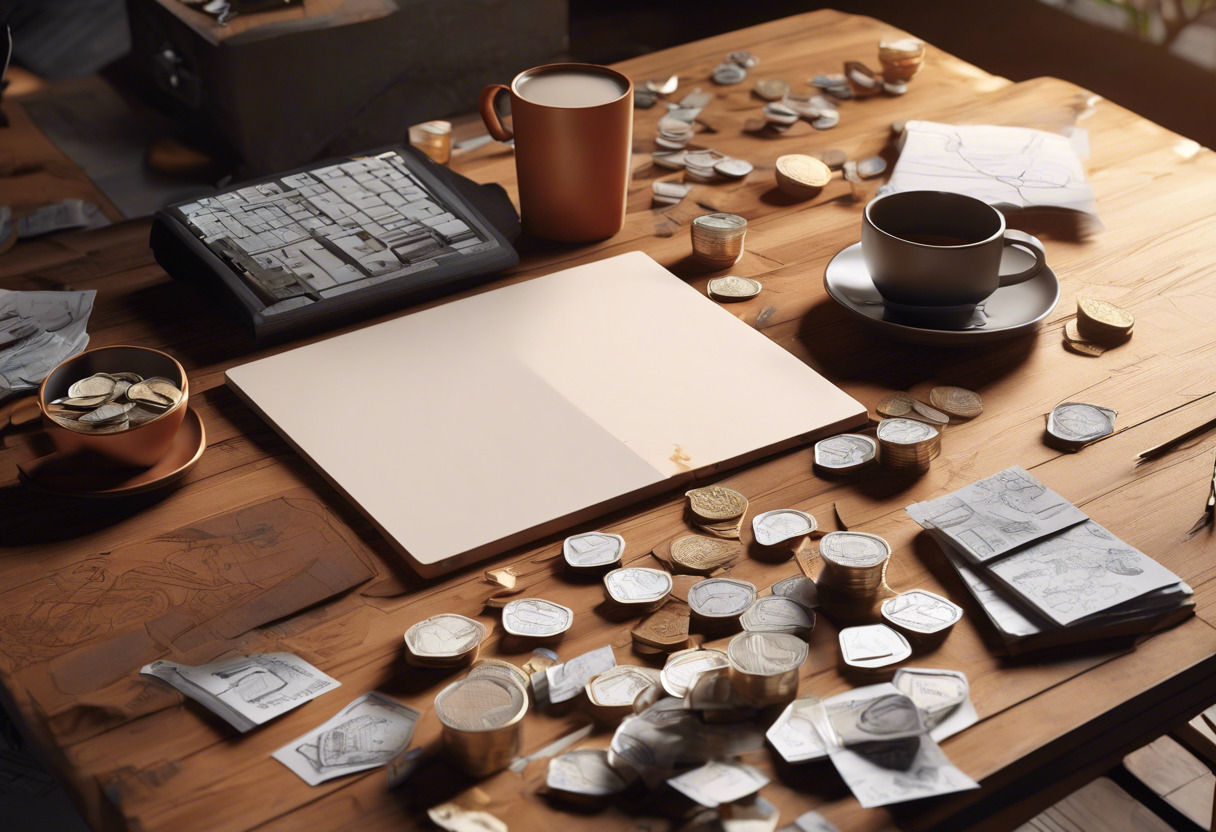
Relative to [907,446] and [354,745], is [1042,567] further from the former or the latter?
[354,745]

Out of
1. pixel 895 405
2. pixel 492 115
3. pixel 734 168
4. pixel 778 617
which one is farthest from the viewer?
pixel 734 168

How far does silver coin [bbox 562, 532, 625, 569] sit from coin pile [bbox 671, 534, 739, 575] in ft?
0.13

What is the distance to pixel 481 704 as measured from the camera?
0.65m

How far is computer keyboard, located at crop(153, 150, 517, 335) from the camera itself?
102 centimetres

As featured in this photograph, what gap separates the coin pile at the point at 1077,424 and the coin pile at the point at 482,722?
0.49m

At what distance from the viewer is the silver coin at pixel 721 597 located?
73 cm

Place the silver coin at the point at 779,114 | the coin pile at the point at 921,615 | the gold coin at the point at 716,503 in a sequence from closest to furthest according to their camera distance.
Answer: the coin pile at the point at 921,615 → the gold coin at the point at 716,503 → the silver coin at the point at 779,114

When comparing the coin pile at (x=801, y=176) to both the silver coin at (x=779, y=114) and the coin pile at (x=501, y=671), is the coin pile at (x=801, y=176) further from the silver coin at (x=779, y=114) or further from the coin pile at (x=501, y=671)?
the coin pile at (x=501, y=671)

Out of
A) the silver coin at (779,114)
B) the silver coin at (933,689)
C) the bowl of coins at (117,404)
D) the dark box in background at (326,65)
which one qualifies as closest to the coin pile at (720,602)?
the silver coin at (933,689)

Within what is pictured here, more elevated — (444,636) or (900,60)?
(900,60)

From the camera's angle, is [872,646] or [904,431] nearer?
[872,646]

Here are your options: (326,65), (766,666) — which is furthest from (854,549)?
(326,65)

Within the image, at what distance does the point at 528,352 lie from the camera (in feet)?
3.25

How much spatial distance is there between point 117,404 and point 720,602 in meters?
0.48
